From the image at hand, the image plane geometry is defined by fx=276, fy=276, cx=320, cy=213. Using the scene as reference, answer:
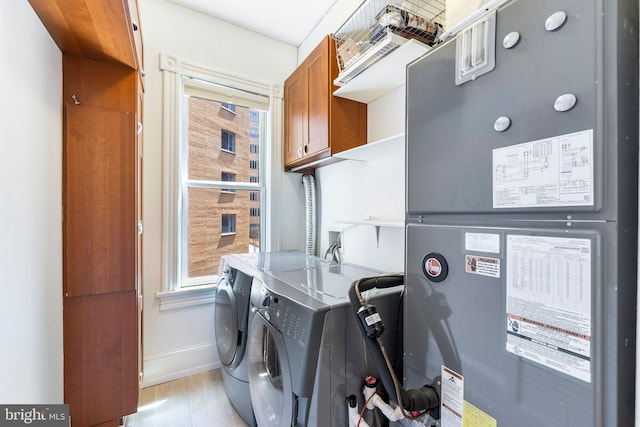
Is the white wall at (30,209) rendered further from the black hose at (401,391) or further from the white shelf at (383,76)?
the white shelf at (383,76)

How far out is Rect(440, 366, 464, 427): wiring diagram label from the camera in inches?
30.1

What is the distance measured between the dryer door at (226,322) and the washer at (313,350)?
1.27 ft

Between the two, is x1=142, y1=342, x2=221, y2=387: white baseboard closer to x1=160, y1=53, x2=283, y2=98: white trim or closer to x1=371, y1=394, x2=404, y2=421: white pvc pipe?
x1=371, y1=394, x2=404, y2=421: white pvc pipe

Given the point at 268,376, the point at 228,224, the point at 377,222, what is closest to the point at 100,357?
the point at 268,376

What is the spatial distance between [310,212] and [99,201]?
4.92ft

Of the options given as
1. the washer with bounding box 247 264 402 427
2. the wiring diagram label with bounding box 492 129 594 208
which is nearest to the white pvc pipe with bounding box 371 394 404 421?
the washer with bounding box 247 264 402 427

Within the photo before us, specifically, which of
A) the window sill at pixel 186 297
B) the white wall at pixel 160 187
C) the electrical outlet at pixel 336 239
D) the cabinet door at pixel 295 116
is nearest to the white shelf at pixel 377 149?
the cabinet door at pixel 295 116

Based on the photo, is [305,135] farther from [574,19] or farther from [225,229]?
[574,19]

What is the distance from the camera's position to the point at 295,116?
235 cm

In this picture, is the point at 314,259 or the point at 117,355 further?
the point at 314,259

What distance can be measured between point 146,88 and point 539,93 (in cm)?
242

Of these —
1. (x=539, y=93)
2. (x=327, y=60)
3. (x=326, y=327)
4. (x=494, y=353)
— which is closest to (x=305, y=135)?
(x=327, y=60)

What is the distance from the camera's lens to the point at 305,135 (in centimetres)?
216

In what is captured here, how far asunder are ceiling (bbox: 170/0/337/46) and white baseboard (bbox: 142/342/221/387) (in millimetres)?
2737
